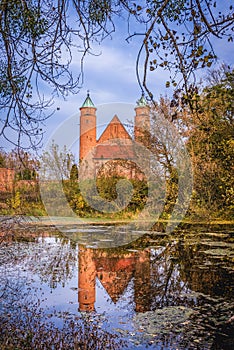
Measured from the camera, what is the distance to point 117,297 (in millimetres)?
4641

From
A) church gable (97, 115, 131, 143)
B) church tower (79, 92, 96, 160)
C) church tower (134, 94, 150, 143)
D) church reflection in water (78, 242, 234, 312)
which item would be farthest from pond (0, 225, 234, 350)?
church tower (79, 92, 96, 160)

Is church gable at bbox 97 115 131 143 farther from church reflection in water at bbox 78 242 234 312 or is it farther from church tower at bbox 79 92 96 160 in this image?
church tower at bbox 79 92 96 160

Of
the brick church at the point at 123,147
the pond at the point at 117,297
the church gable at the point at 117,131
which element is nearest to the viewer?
the pond at the point at 117,297

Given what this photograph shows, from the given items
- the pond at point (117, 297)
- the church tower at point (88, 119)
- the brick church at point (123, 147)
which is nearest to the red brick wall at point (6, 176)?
the pond at point (117, 297)

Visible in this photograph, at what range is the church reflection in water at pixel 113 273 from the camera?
4594mm

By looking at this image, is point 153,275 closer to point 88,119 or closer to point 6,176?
point 6,176

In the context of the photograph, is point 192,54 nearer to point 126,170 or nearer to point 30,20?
point 30,20

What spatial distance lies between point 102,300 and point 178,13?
10.5 ft

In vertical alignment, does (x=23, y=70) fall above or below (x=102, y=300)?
above

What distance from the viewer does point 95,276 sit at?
5.70 meters

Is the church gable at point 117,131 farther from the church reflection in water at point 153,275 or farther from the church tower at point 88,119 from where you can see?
the church tower at point 88,119

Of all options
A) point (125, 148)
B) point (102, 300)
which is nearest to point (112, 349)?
point (102, 300)

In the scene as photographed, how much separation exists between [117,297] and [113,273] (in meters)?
1.27

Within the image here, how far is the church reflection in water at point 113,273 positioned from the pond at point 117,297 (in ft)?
0.04
